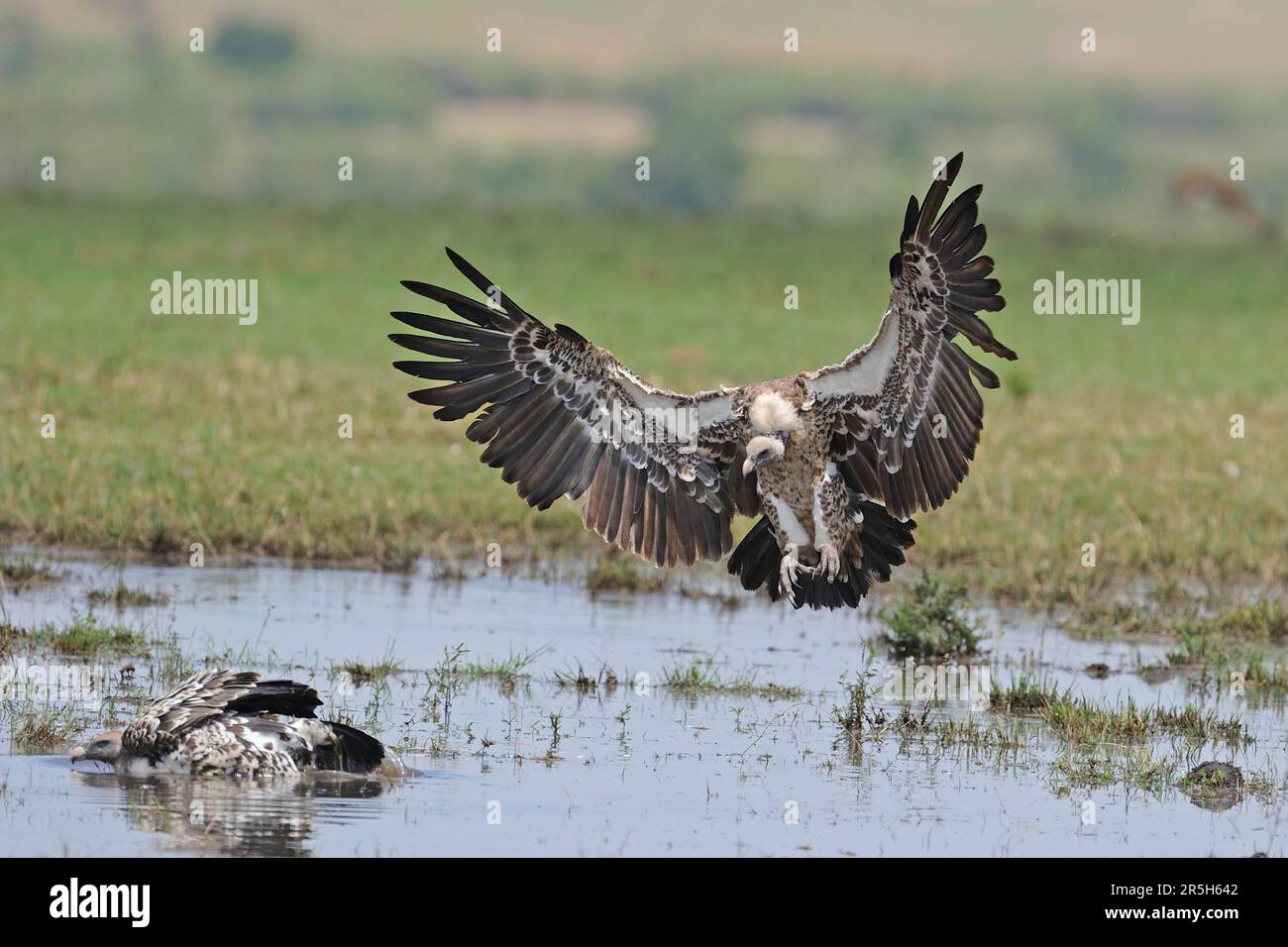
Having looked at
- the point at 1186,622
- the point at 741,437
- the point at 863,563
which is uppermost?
the point at 741,437

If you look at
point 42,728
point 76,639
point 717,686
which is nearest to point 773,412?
point 717,686

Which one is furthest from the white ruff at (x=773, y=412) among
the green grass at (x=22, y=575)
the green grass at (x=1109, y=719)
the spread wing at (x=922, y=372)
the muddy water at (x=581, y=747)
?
the green grass at (x=22, y=575)

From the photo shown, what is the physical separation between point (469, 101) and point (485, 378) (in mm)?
83681

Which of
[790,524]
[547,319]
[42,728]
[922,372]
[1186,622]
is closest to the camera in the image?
[42,728]

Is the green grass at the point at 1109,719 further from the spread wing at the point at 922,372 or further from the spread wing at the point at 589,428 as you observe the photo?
the spread wing at the point at 589,428

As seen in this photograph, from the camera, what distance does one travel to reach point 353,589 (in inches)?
459

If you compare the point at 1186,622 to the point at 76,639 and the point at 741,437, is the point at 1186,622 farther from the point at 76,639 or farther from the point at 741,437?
the point at 76,639

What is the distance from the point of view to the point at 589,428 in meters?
Result: 9.16

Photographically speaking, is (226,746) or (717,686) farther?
(717,686)

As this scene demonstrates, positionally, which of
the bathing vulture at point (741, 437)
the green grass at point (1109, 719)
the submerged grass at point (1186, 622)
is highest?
the bathing vulture at point (741, 437)

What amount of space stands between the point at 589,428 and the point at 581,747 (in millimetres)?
1471

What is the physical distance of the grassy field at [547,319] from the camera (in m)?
12.7

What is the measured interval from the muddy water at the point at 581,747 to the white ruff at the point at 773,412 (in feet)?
4.37

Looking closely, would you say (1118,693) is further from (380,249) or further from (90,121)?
(90,121)
